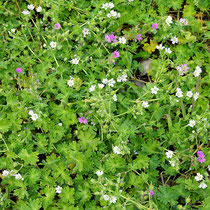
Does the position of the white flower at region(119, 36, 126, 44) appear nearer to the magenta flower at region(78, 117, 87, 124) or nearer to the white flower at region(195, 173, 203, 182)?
the magenta flower at region(78, 117, 87, 124)

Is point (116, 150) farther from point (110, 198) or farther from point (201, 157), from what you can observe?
point (201, 157)

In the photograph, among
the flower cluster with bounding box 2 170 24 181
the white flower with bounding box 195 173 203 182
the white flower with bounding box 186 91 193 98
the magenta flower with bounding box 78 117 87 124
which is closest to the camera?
the flower cluster with bounding box 2 170 24 181

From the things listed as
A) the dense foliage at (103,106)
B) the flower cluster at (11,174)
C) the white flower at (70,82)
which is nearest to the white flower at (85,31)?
the dense foliage at (103,106)

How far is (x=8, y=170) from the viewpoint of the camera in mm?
3662

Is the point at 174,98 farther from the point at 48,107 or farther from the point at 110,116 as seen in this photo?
the point at 48,107

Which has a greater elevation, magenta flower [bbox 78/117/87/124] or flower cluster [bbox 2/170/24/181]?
magenta flower [bbox 78/117/87/124]

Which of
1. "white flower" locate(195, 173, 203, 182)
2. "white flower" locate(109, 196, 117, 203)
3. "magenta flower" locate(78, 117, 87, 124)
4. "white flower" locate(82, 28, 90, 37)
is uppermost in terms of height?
"white flower" locate(82, 28, 90, 37)

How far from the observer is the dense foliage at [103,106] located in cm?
365

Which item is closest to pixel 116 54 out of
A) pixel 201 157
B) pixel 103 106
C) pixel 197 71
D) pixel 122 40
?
pixel 122 40

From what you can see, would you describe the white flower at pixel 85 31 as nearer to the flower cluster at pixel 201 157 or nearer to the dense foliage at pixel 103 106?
the dense foliage at pixel 103 106

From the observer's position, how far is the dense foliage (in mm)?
3648

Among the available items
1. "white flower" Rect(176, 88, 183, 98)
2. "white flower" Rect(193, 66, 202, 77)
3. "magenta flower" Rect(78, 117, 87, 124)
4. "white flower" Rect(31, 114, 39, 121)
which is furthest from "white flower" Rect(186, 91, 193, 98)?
"white flower" Rect(31, 114, 39, 121)

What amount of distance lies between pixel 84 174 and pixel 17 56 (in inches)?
89.7

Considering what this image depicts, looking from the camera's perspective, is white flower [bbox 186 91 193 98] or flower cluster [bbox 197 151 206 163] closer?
flower cluster [bbox 197 151 206 163]
